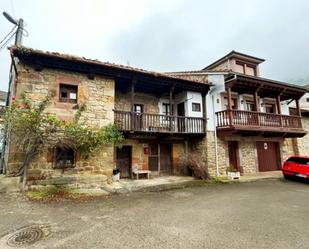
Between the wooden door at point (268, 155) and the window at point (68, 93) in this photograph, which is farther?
the wooden door at point (268, 155)

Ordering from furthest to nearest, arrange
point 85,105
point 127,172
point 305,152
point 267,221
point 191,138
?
point 305,152 < point 191,138 < point 127,172 < point 85,105 < point 267,221

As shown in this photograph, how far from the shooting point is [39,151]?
23.9 ft

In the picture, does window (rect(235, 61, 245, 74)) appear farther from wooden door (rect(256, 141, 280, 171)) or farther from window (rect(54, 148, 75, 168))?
window (rect(54, 148, 75, 168))

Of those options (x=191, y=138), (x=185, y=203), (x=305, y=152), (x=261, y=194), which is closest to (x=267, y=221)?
(x=185, y=203)

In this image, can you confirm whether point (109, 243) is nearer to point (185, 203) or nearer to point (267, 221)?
point (185, 203)

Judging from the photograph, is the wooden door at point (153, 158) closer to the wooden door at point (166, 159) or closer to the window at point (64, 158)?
the wooden door at point (166, 159)

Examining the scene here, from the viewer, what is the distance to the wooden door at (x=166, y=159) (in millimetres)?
11906

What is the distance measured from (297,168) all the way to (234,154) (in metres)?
3.38

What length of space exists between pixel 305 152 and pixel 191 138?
1007cm

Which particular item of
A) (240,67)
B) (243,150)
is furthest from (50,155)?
(240,67)

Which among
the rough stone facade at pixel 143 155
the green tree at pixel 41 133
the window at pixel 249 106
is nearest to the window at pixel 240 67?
the window at pixel 249 106

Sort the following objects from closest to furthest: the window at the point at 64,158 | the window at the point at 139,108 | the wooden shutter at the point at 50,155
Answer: the wooden shutter at the point at 50,155, the window at the point at 64,158, the window at the point at 139,108

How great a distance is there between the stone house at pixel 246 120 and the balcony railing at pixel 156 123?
967mm

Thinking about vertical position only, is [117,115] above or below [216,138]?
above
